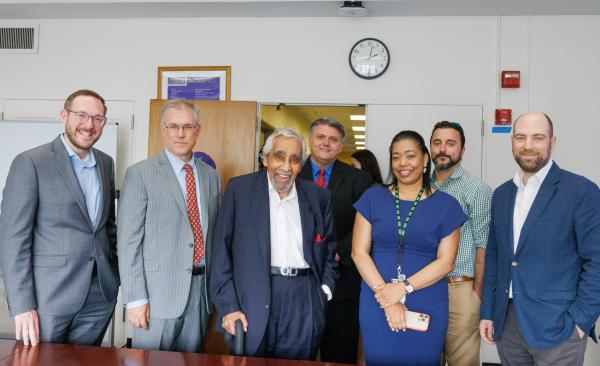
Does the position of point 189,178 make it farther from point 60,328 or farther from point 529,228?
point 529,228

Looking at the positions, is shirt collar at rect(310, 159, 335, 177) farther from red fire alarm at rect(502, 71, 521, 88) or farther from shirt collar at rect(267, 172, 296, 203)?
red fire alarm at rect(502, 71, 521, 88)

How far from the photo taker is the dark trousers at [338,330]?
3.07m

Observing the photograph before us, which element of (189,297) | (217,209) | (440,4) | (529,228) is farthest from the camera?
(440,4)

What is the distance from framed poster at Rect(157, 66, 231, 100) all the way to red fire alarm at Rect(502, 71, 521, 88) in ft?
8.09

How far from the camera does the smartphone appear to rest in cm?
209

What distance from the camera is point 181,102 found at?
7.73 feet

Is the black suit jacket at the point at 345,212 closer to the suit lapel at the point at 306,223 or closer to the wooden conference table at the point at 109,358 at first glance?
the suit lapel at the point at 306,223

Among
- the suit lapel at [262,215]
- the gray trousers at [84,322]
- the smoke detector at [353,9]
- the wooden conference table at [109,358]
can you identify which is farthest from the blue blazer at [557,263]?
the smoke detector at [353,9]

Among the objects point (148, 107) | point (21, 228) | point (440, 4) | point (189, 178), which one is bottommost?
point (21, 228)

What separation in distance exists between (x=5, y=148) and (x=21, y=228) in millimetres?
2965

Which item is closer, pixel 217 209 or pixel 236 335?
pixel 236 335

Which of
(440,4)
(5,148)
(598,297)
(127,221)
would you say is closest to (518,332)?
(598,297)

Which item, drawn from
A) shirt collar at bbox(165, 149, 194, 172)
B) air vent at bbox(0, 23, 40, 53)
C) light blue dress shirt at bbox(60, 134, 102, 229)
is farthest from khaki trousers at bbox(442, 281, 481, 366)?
air vent at bbox(0, 23, 40, 53)

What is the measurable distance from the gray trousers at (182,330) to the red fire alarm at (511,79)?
3.25m
